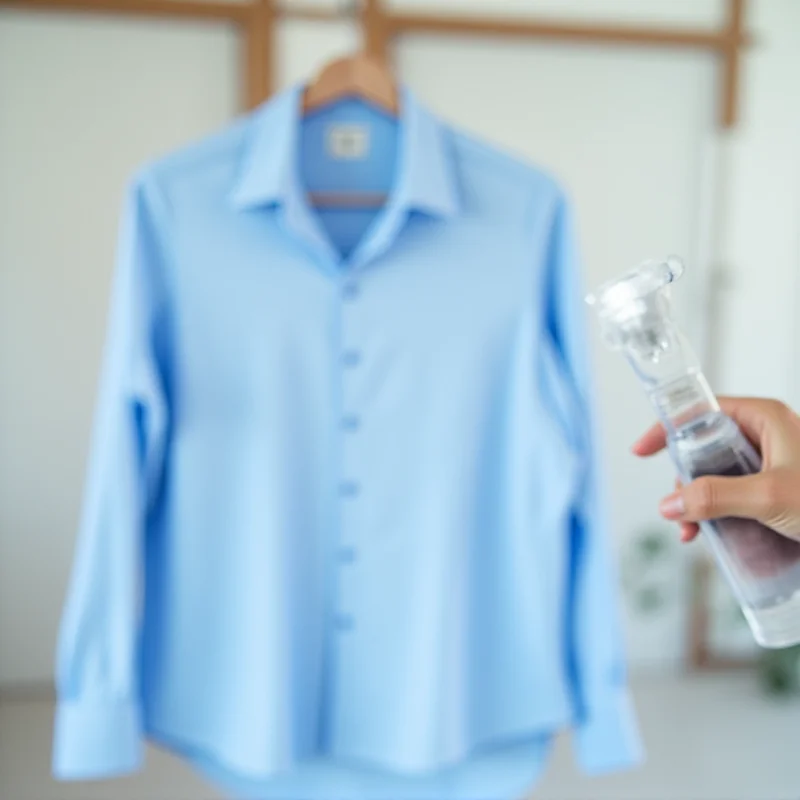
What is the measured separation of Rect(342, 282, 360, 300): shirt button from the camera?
0.96 m

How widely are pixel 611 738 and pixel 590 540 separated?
24 cm

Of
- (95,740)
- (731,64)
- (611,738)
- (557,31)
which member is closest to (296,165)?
(95,740)

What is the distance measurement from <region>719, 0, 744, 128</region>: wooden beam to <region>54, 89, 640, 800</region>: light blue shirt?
35.0 inches

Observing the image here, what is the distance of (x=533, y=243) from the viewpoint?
39.6 inches

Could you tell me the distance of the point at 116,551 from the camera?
0.93m

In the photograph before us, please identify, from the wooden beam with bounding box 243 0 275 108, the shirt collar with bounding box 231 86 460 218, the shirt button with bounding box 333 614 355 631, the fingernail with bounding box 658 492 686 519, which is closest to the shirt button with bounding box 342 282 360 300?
the shirt collar with bounding box 231 86 460 218

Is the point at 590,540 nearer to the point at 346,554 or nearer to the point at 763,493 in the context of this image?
the point at 346,554

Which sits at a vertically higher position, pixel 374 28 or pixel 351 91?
pixel 374 28

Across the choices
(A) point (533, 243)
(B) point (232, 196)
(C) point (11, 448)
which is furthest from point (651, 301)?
(C) point (11, 448)

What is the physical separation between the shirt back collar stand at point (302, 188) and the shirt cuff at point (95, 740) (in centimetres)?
56

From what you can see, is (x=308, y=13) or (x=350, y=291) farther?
(x=308, y=13)

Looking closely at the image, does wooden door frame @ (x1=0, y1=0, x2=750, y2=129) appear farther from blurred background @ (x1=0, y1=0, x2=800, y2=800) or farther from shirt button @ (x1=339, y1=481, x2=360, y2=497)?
shirt button @ (x1=339, y1=481, x2=360, y2=497)

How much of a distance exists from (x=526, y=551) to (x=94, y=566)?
0.50 metres

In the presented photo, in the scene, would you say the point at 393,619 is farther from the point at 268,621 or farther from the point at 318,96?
the point at 318,96
